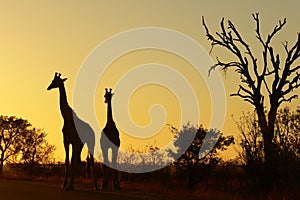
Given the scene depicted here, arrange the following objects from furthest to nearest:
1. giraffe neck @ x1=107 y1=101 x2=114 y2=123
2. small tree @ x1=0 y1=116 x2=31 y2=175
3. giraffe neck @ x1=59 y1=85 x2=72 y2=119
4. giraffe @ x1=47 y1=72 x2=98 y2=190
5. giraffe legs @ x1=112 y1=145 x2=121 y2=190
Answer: small tree @ x1=0 y1=116 x2=31 y2=175 → giraffe neck @ x1=107 y1=101 x2=114 y2=123 → giraffe legs @ x1=112 y1=145 x2=121 y2=190 → giraffe neck @ x1=59 y1=85 x2=72 y2=119 → giraffe @ x1=47 y1=72 x2=98 y2=190

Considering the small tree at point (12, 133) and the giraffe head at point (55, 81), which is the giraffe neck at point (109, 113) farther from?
the small tree at point (12, 133)

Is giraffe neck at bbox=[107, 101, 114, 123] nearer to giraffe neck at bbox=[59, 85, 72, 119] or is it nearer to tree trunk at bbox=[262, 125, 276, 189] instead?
giraffe neck at bbox=[59, 85, 72, 119]

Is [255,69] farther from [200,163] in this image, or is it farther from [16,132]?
[16,132]

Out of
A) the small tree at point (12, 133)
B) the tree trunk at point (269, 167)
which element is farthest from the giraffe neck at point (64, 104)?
the small tree at point (12, 133)

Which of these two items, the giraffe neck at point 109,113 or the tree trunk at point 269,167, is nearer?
the tree trunk at point 269,167

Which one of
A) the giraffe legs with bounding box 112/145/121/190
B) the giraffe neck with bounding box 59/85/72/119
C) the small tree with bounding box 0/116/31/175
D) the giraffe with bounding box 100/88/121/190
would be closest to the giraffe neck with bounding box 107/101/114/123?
the giraffe with bounding box 100/88/121/190

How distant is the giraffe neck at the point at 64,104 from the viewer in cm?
2583

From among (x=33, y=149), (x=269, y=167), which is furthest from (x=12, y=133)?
(x=269, y=167)

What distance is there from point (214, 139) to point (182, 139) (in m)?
1.76

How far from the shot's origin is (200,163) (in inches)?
1345

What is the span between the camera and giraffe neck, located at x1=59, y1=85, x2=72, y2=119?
2583 centimetres

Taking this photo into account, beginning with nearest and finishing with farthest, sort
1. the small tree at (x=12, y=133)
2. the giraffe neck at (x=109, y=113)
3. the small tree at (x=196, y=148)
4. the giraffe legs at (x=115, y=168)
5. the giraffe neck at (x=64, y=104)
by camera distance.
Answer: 1. the giraffe neck at (x=64, y=104)
2. the giraffe legs at (x=115, y=168)
3. the giraffe neck at (x=109, y=113)
4. the small tree at (x=196, y=148)
5. the small tree at (x=12, y=133)

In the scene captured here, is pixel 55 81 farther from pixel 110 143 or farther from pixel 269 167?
pixel 269 167

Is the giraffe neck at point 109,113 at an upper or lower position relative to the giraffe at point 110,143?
upper
